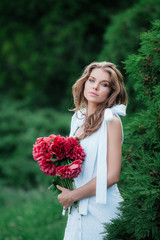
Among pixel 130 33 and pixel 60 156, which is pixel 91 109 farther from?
pixel 130 33

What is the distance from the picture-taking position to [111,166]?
2152mm

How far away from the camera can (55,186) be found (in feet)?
7.90

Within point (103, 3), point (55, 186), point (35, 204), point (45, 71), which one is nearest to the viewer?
point (55, 186)

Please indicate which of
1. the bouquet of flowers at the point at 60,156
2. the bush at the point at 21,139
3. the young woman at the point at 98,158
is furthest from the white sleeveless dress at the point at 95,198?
the bush at the point at 21,139

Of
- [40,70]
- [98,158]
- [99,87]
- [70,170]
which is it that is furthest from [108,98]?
[40,70]

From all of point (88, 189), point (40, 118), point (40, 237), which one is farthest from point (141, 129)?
point (40, 118)

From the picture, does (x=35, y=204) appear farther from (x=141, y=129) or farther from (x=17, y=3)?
(x=17, y=3)

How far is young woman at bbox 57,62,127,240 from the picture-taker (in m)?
2.16

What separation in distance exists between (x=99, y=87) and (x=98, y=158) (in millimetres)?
660

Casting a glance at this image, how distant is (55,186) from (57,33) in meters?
10.3

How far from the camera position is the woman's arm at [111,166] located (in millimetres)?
2154

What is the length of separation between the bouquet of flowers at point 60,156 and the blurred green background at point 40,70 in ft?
9.23

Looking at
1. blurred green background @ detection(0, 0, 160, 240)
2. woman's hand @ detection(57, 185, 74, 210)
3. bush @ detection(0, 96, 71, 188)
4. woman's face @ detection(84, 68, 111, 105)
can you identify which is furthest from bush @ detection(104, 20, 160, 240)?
bush @ detection(0, 96, 71, 188)

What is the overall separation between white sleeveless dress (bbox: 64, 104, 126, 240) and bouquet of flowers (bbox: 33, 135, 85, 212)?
0.33ft
